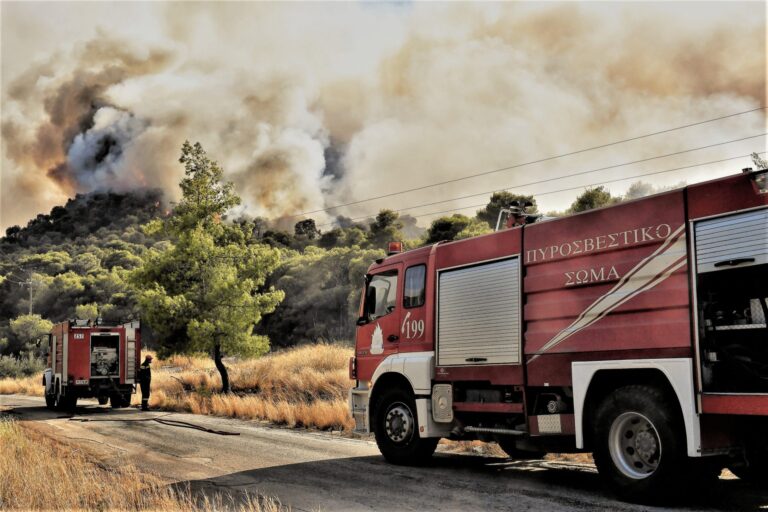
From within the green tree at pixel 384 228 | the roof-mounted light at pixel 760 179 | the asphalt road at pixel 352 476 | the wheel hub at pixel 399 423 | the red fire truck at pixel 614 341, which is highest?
the green tree at pixel 384 228

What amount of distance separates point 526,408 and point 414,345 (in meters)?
2.48

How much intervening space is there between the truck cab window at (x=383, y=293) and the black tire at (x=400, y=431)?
1390mm

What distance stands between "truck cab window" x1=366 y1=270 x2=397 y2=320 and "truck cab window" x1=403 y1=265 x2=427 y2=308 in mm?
335

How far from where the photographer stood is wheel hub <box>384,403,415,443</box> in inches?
432

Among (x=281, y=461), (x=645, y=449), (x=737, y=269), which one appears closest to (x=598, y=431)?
(x=645, y=449)

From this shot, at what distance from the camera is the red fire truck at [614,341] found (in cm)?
717

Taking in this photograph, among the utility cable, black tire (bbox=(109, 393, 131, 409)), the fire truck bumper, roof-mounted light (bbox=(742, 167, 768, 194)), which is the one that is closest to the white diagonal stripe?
roof-mounted light (bbox=(742, 167, 768, 194))

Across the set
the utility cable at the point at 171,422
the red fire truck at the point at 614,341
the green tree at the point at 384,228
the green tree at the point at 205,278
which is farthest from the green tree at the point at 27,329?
the red fire truck at the point at 614,341

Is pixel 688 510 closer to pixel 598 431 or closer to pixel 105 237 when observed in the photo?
pixel 598 431

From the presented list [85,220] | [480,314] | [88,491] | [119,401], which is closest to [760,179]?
[480,314]

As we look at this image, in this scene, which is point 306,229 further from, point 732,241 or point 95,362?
point 732,241

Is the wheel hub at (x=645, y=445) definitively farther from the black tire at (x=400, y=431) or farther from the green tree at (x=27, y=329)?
the green tree at (x=27, y=329)

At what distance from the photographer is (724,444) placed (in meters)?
7.18

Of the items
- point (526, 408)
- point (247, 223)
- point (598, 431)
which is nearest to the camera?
point (598, 431)
